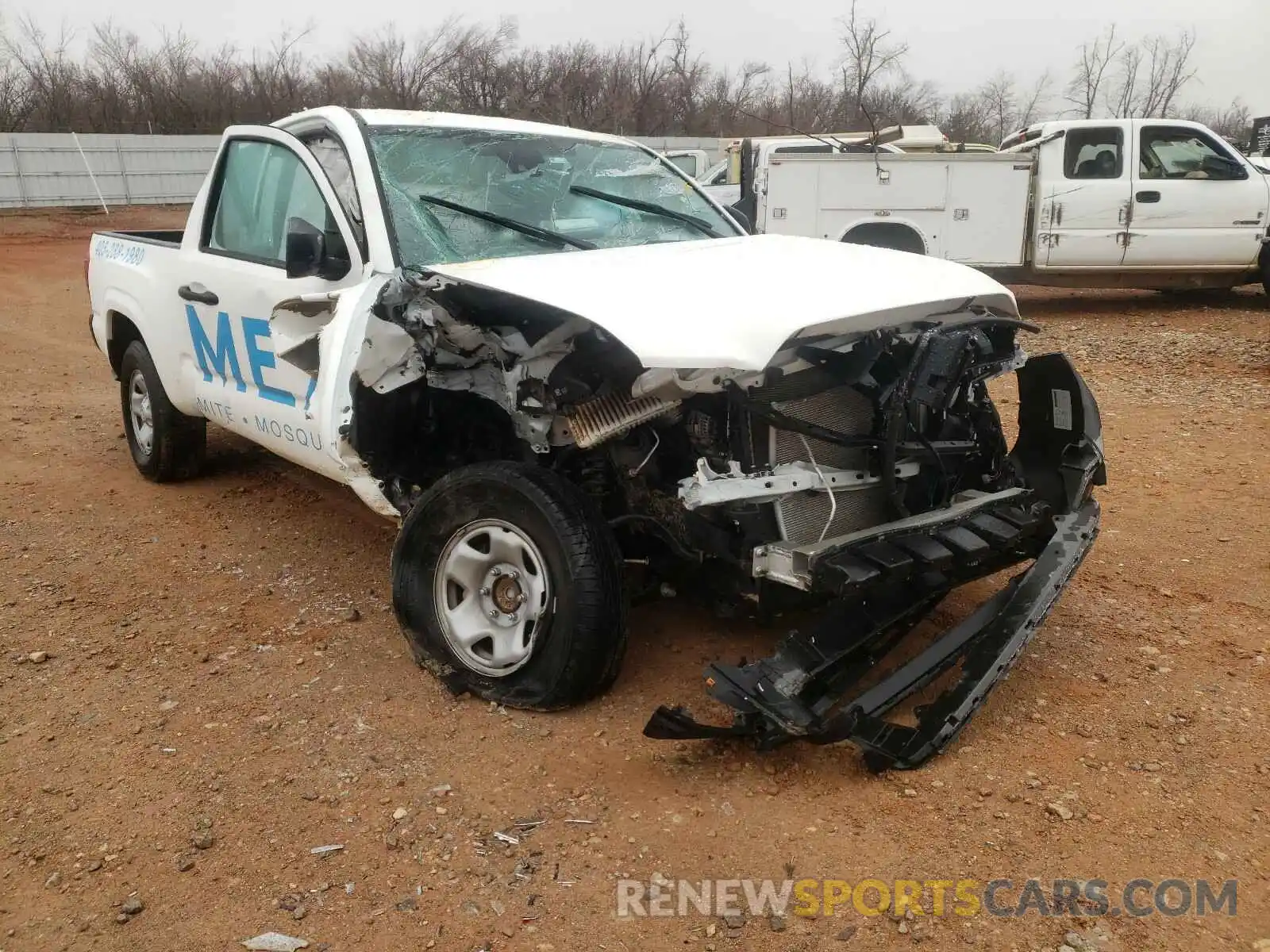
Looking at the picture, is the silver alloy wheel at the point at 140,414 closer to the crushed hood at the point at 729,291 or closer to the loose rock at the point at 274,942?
the crushed hood at the point at 729,291

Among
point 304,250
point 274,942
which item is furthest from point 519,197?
point 274,942

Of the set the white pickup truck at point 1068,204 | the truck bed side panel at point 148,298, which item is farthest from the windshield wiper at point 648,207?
the white pickup truck at point 1068,204

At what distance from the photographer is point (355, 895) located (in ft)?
7.82

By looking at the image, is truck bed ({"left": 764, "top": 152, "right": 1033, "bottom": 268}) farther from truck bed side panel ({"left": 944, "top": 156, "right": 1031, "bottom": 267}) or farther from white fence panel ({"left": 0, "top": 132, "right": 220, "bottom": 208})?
white fence panel ({"left": 0, "top": 132, "right": 220, "bottom": 208})

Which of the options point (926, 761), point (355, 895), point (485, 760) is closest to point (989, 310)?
point (926, 761)

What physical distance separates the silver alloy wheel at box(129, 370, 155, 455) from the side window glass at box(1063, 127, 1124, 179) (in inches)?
374

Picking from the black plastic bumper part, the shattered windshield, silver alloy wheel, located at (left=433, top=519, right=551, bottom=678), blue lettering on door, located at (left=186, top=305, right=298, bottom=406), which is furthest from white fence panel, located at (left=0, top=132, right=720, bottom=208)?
the black plastic bumper part

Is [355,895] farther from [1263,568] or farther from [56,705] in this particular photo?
[1263,568]

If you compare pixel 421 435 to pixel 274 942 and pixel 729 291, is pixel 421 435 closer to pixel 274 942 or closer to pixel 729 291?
pixel 729 291

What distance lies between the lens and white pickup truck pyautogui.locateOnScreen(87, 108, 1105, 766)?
2.79m

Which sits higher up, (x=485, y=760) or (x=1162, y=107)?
(x=1162, y=107)

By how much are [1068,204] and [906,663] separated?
9261 mm

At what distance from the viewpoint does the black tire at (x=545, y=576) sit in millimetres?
2955

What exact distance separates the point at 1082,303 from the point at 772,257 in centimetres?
987
